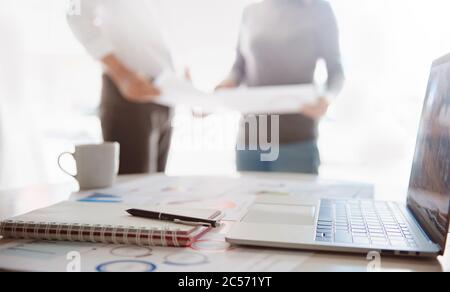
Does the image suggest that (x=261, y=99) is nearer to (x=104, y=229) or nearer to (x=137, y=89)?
(x=137, y=89)

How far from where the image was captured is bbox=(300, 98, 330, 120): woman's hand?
151 centimetres

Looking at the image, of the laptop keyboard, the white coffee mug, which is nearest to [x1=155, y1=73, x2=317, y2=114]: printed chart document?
the white coffee mug

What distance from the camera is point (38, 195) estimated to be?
0.84 m

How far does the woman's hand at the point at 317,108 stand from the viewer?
4.94 ft

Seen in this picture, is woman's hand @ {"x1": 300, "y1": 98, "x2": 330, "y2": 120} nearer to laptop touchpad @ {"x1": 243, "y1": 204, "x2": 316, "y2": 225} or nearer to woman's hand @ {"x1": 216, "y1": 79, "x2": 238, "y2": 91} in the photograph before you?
woman's hand @ {"x1": 216, "y1": 79, "x2": 238, "y2": 91}

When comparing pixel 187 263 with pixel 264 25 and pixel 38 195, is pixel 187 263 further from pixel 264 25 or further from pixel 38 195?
pixel 264 25

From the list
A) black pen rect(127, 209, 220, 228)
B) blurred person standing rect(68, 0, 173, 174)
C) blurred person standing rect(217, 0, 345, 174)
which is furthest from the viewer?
blurred person standing rect(68, 0, 173, 174)

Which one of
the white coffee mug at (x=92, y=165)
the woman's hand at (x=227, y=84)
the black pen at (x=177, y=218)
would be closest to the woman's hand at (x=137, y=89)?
the woman's hand at (x=227, y=84)

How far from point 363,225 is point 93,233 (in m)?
0.34

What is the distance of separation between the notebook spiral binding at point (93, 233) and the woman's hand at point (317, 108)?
1.05 meters

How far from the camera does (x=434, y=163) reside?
560mm

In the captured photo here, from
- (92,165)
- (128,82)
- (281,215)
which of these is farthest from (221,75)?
(281,215)

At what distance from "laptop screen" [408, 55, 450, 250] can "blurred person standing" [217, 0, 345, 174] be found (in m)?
0.73
